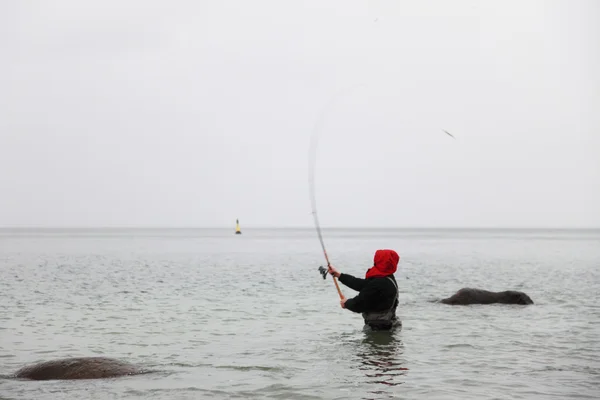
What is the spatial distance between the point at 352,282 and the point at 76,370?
16.7 feet

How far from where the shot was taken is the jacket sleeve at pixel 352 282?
12.9 m

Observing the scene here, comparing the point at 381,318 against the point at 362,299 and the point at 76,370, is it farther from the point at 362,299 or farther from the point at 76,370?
the point at 76,370

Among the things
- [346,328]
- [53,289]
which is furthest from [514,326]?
[53,289]

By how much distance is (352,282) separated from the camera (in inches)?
512

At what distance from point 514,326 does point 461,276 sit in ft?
60.3

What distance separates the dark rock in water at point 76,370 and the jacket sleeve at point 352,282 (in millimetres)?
4021

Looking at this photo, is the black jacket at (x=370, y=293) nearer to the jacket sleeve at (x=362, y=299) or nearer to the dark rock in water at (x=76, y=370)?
the jacket sleeve at (x=362, y=299)

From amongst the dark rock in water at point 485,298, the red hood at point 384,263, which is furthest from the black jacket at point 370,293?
the dark rock in water at point 485,298

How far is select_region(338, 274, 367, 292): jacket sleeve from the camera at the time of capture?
12.9 m

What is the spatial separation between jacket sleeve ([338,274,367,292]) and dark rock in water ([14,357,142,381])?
4.02 m

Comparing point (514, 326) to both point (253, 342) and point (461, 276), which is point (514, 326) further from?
point (461, 276)

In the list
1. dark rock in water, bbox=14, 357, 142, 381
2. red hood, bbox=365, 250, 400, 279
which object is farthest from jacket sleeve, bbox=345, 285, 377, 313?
dark rock in water, bbox=14, 357, 142, 381

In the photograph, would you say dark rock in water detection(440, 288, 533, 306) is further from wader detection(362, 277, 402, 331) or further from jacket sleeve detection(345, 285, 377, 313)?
jacket sleeve detection(345, 285, 377, 313)

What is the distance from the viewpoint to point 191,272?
120ft
